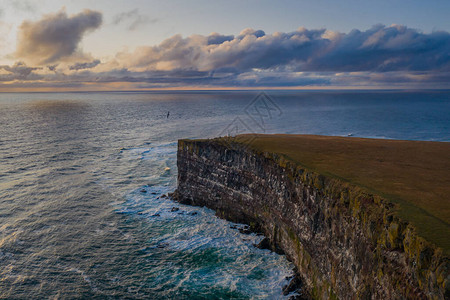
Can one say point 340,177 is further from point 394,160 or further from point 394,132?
point 394,132

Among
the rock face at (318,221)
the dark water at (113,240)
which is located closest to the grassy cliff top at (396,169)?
the rock face at (318,221)

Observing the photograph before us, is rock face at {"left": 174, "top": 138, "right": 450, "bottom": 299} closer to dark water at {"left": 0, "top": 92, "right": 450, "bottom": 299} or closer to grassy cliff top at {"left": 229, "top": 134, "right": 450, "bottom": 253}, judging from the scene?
grassy cliff top at {"left": 229, "top": 134, "right": 450, "bottom": 253}

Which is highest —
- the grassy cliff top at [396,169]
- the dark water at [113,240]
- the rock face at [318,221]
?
the grassy cliff top at [396,169]

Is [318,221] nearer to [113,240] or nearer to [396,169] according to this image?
[396,169]

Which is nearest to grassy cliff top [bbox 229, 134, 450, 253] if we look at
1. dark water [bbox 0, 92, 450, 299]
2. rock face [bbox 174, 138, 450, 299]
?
rock face [bbox 174, 138, 450, 299]

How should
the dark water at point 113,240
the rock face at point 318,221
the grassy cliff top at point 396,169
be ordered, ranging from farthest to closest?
the dark water at point 113,240 < the grassy cliff top at point 396,169 < the rock face at point 318,221

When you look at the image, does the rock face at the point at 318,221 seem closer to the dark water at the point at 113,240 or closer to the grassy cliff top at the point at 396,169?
the grassy cliff top at the point at 396,169

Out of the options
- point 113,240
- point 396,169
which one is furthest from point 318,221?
point 113,240
